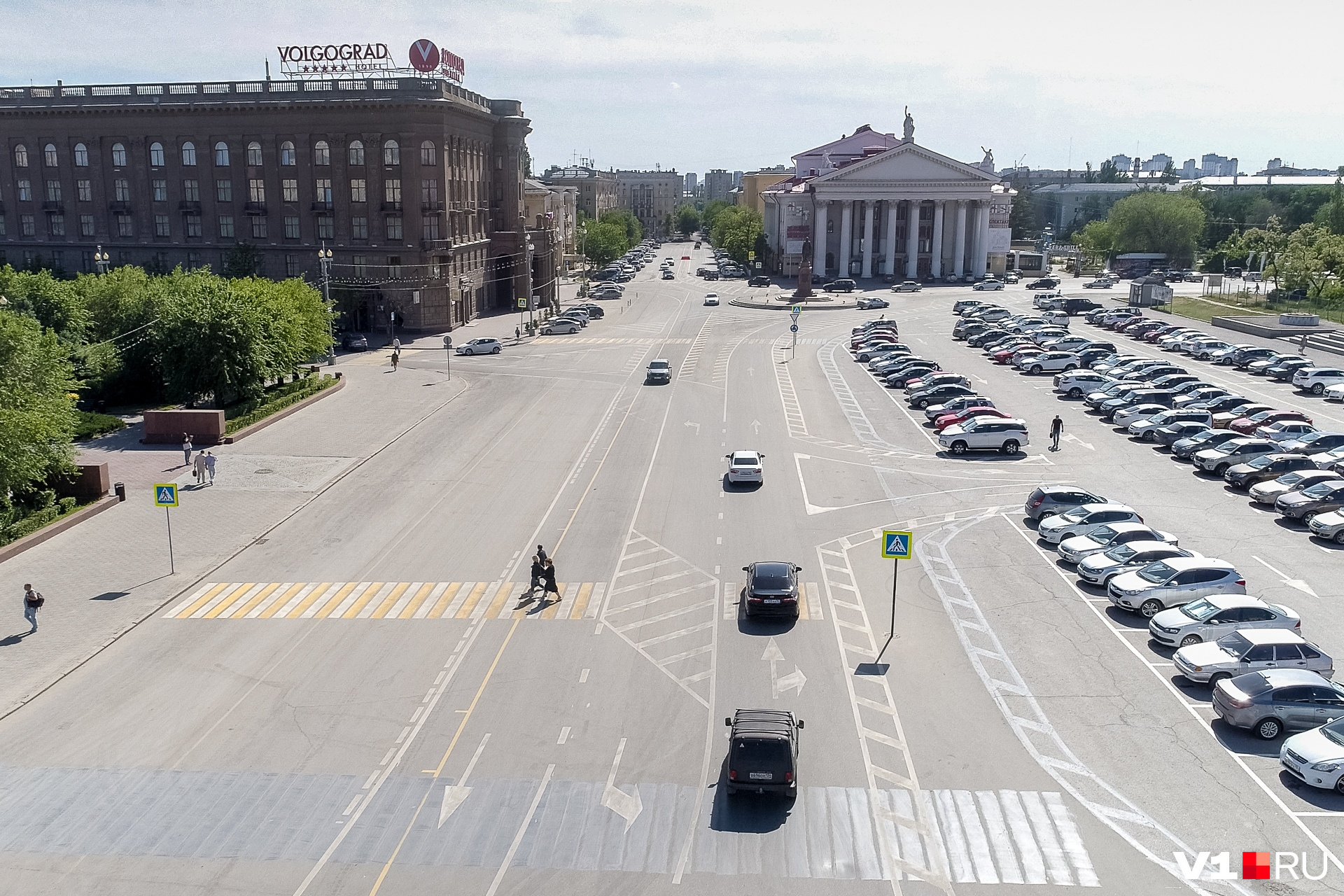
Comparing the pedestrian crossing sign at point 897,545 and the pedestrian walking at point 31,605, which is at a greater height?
the pedestrian crossing sign at point 897,545

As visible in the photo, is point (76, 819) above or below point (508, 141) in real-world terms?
below

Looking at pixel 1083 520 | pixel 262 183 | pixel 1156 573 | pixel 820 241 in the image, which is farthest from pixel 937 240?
pixel 1156 573

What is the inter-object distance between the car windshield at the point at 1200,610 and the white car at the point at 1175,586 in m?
Answer: 1.30

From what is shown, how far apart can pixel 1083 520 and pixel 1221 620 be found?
859cm

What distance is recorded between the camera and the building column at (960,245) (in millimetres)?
139375

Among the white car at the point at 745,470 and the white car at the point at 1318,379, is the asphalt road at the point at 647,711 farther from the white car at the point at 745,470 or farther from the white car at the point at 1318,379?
the white car at the point at 1318,379

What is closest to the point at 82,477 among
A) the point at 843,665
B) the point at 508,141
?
the point at 843,665

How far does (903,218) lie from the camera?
143 metres

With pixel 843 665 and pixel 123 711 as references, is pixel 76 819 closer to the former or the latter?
pixel 123 711

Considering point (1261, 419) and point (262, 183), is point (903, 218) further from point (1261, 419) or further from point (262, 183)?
→ point (1261, 419)

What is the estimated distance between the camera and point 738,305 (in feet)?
377

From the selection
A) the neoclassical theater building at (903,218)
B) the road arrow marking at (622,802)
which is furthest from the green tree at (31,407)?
the neoclassical theater building at (903,218)

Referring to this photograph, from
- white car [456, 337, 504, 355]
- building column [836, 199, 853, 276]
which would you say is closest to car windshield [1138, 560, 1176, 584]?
white car [456, 337, 504, 355]

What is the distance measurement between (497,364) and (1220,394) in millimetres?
45394
